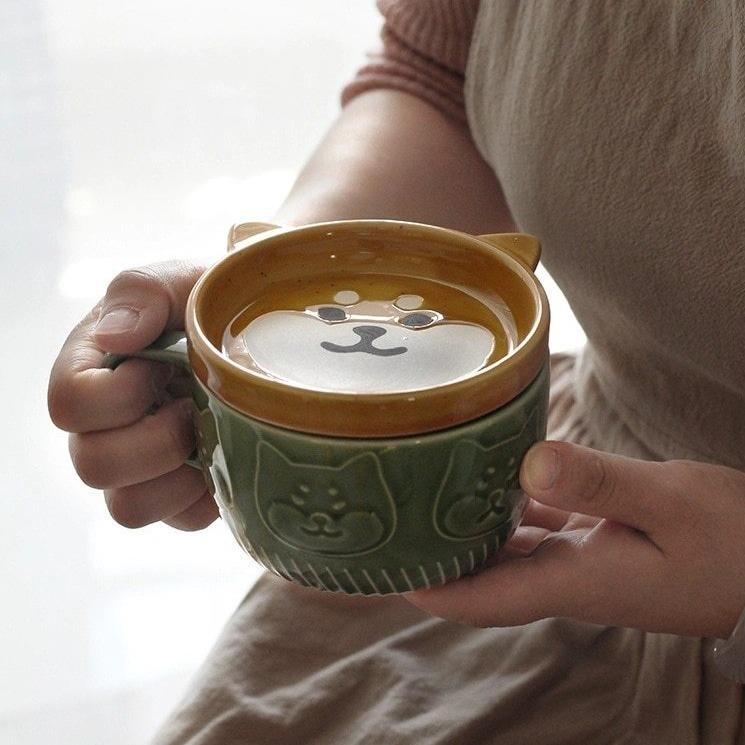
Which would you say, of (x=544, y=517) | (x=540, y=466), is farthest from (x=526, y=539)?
(x=540, y=466)

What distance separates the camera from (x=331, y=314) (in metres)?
0.54

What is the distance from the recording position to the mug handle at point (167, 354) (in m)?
0.54

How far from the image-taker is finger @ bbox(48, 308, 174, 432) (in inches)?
22.2

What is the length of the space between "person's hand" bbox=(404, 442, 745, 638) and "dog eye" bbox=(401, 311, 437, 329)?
4.2 inches

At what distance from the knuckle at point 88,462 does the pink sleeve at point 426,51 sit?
1.28ft

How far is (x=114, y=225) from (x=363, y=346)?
109 cm

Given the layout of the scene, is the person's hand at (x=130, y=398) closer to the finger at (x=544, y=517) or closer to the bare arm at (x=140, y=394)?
the bare arm at (x=140, y=394)

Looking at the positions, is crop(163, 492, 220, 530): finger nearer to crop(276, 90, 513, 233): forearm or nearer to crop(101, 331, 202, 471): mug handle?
crop(101, 331, 202, 471): mug handle

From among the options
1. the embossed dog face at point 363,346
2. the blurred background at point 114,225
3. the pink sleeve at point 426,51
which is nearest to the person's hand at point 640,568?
the embossed dog face at point 363,346

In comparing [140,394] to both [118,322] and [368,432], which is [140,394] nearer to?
[118,322]

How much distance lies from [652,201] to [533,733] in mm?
294

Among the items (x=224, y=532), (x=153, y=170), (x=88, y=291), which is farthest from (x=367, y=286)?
(x=153, y=170)

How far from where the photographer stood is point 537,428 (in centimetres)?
51

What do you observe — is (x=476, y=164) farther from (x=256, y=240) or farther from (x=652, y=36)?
(x=256, y=240)
